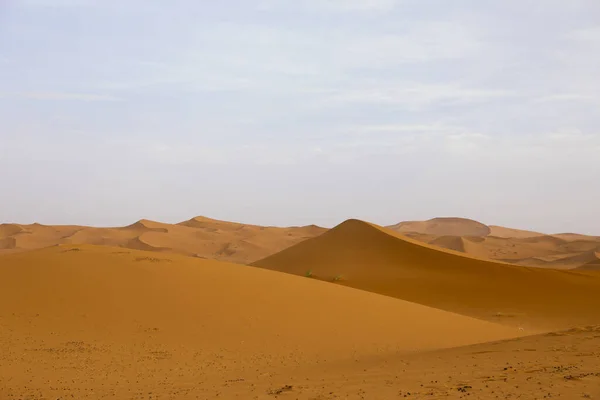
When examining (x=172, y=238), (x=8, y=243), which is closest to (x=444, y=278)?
(x=172, y=238)

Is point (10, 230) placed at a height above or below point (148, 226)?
below

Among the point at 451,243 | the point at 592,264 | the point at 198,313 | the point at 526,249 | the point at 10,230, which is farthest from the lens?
the point at 10,230

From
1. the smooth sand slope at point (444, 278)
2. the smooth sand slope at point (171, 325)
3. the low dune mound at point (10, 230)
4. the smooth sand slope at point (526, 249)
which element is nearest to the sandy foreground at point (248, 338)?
the smooth sand slope at point (171, 325)

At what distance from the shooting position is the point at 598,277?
90.8ft

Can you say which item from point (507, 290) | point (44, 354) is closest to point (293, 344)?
point (44, 354)

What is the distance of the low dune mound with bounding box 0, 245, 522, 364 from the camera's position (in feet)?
41.0

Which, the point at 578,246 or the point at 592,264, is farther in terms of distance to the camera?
the point at 578,246

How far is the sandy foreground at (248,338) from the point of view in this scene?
8.26m

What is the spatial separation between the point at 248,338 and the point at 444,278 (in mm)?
16865

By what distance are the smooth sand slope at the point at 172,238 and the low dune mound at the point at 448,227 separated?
38.4 meters

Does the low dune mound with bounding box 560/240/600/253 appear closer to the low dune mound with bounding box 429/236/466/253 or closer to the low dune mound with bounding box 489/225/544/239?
the low dune mound with bounding box 429/236/466/253

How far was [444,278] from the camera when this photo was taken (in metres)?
28.3

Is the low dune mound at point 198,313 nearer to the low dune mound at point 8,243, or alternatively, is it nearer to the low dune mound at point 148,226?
the low dune mound at point 8,243

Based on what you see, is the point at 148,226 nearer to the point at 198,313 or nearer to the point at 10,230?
the point at 10,230
